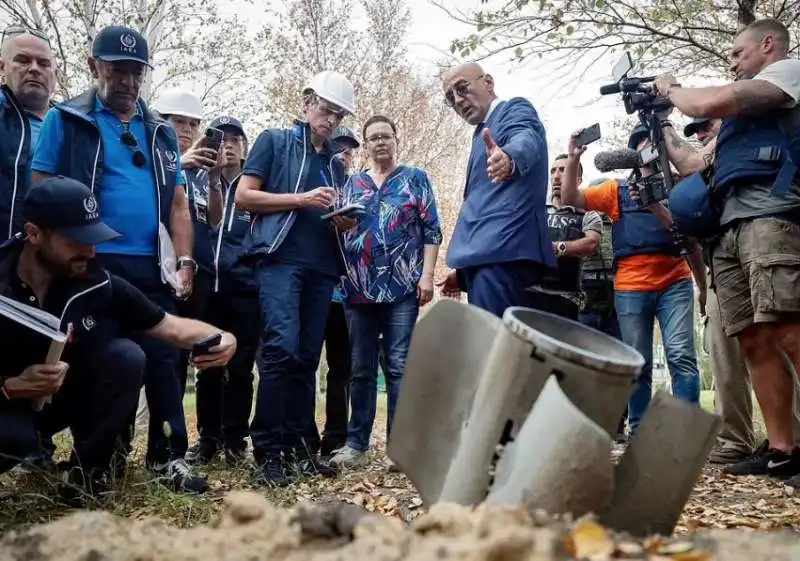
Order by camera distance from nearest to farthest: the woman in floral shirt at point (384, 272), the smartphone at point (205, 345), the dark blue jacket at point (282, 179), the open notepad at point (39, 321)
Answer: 1. the open notepad at point (39, 321)
2. the smartphone at point (205, 345)
3. the dark blue jacket at point (282, 179)
4. the woman in floral shirt at point (384, 272)

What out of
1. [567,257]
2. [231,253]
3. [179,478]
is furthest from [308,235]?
[567,257]

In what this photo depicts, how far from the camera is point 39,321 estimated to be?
2.82m

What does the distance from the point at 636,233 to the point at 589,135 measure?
1.02m

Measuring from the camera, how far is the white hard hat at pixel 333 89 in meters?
4.33

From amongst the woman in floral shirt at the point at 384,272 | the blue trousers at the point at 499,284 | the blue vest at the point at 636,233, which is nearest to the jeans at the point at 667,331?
the blue vest at the point at 636,233

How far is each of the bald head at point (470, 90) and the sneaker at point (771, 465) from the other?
2.26m

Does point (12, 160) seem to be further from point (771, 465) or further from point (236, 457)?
point (771, 465)

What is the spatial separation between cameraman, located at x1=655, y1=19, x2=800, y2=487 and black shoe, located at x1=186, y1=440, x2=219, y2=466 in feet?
9.82

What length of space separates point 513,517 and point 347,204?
3058 mm

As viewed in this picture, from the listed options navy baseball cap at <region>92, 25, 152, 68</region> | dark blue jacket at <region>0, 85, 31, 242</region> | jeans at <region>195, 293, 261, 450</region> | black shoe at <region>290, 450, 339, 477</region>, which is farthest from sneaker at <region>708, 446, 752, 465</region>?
dark blue jacket at <region>0, 85, 31, 242</region>

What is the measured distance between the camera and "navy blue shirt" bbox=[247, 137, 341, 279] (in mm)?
4137

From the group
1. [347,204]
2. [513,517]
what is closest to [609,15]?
[347,204]

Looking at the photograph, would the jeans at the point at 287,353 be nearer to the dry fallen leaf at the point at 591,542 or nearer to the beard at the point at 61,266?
the beard at the point at 61,266

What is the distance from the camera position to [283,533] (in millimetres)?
1687
